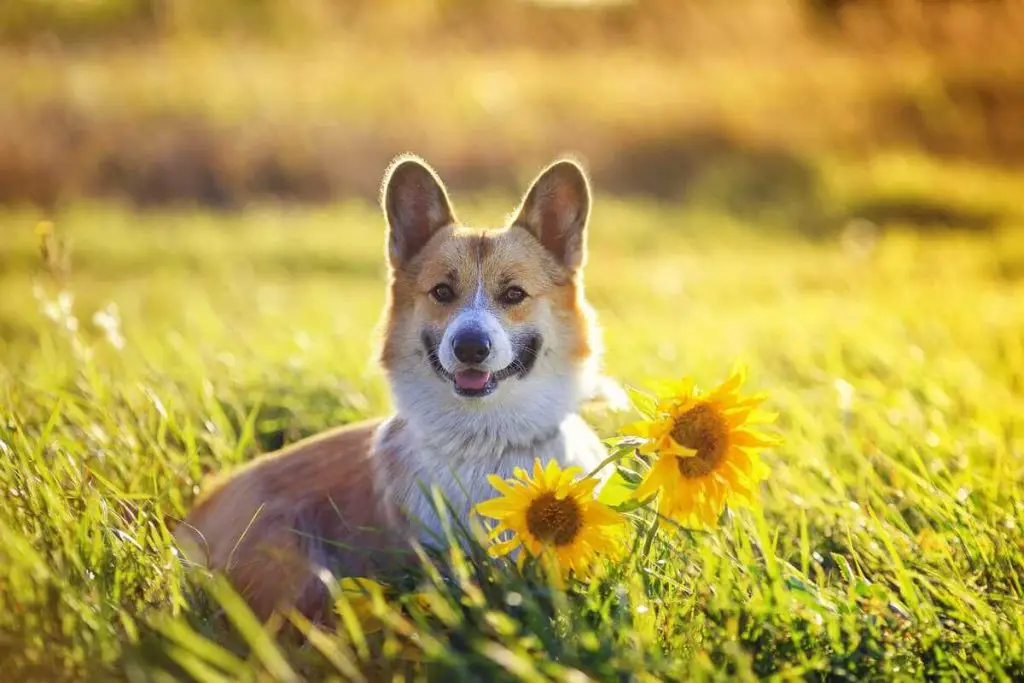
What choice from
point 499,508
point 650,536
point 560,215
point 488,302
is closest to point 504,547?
point 499,508

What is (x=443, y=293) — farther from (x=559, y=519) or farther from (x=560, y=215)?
(x=559, y=519)

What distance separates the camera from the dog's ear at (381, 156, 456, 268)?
3.64m

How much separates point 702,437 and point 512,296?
1244 millimetres

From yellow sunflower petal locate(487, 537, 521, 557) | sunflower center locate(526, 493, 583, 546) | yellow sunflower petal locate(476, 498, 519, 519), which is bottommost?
yellow sunflower petal locate(487, 537, 521, 557)

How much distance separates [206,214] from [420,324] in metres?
10.3

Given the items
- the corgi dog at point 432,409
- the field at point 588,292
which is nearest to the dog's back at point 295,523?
the corgi dog at point 432,409

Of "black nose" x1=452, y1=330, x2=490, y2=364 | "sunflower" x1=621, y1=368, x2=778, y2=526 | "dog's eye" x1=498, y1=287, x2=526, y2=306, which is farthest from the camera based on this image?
"dog's eye" x1=498, y1=287, x2=526, y2=306

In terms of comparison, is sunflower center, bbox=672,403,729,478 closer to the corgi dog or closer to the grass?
the grass

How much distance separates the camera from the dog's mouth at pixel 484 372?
10.5 ft

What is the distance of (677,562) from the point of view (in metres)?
2.63

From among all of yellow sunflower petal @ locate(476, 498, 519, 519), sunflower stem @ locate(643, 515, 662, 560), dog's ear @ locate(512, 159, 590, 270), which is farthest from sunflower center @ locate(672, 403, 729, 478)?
dog's ear @ locate(512, 159, 590, 270)

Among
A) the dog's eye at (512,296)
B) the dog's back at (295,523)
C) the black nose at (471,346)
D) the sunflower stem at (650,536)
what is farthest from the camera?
the dog's eye at (512,296)

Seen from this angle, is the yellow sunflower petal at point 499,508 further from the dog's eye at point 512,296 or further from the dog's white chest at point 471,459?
the dog's eye at point 512,296

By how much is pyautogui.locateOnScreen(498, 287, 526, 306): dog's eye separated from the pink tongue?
1.13ft
